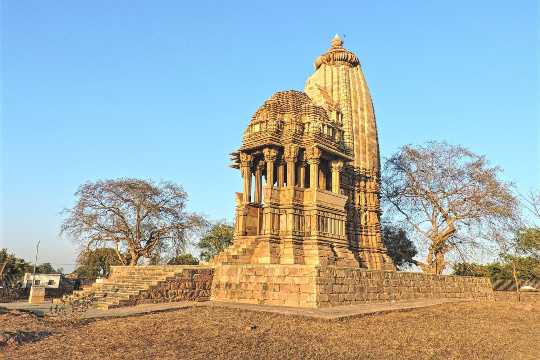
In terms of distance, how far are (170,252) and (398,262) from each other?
1839 centimetres

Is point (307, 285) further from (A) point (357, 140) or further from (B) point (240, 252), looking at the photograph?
(A) point (357, 140)

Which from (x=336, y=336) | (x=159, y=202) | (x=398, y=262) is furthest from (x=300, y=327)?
(x=398, y=262)

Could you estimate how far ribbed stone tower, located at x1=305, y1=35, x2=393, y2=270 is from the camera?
26.5 meters

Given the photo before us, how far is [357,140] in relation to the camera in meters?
27.8

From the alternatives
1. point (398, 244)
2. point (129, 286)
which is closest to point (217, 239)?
point (398, 244)

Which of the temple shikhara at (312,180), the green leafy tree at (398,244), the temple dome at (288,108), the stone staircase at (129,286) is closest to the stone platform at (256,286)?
the stone staircase at (129,286)

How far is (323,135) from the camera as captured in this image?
73.7 feet

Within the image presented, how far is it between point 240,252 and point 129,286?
528 cm

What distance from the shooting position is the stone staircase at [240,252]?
63.2ft

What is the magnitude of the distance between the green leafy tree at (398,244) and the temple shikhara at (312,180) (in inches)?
312

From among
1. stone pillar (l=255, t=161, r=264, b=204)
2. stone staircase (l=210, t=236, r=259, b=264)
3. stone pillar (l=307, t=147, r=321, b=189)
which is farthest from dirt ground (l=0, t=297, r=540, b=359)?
stone pillar (l=255, t=161, r=264, b=204)

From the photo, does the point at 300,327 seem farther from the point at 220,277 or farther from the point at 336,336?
the point at 220,277

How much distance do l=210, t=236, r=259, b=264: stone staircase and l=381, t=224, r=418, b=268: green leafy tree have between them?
665 inches

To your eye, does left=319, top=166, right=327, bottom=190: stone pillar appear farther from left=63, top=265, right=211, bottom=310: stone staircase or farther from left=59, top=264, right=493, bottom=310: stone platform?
left=63, top=265, right=211, bottom=310: stone staircase
